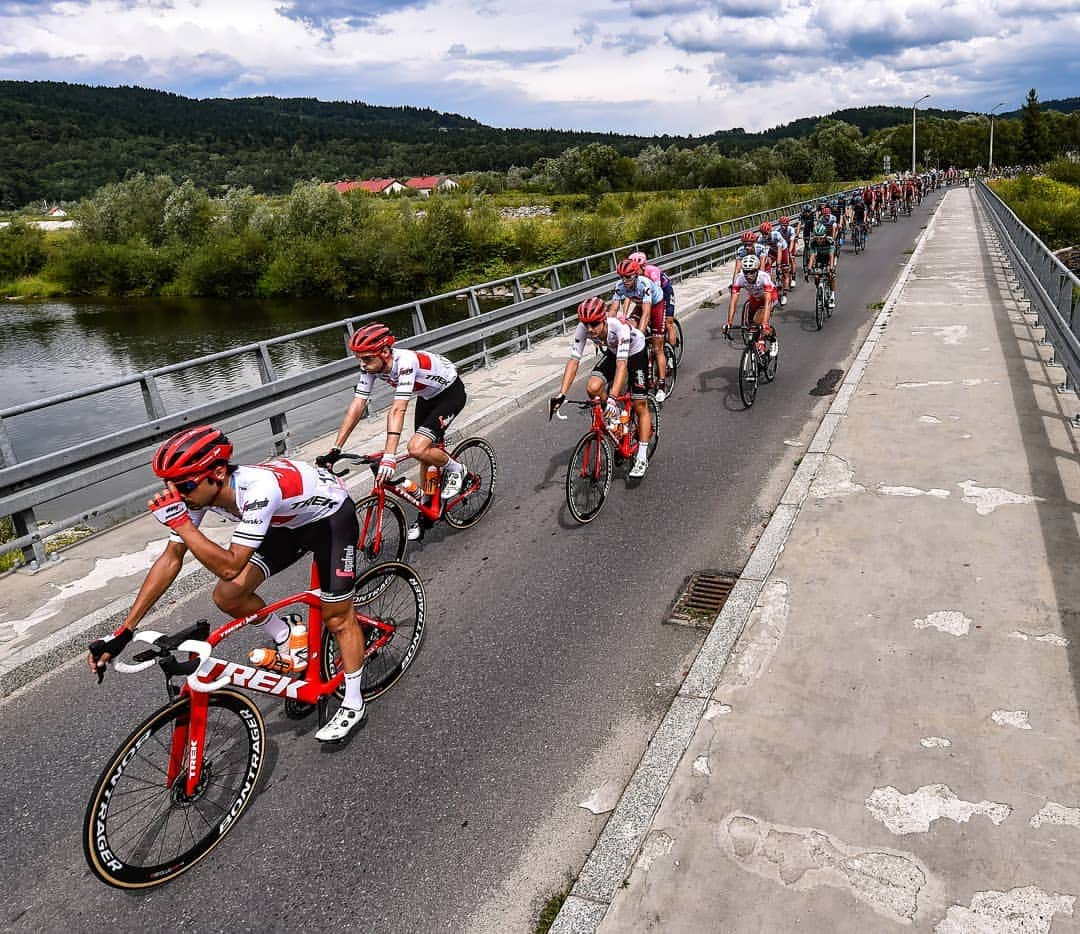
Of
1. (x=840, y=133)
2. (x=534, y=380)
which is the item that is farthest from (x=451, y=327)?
(x=840, y=133)

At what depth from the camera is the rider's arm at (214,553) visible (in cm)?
347

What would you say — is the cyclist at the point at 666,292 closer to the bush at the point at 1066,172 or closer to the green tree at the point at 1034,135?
the bush at the point at 1066,172

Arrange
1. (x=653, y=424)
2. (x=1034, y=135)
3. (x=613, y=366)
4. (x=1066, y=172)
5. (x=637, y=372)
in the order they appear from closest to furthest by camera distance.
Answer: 1. (x=637, y=372)
2. (x=613, y=366)
3. (x=653, y=424)
4. (x=1066, y=172)
5. (x=1034, y=135)

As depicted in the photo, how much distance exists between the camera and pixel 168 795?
3883 mm

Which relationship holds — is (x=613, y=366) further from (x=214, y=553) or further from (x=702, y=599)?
(x=214, y=553)

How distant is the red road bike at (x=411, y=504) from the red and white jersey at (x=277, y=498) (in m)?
1.36

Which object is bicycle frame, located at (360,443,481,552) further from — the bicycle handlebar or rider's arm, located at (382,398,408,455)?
the bicycle handlebar

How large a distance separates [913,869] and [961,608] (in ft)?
7.84

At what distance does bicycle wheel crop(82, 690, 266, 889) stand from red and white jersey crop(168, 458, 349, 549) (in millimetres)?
857

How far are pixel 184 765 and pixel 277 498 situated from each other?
1359 millimetres

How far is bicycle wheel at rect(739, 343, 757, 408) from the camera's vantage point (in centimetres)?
1072

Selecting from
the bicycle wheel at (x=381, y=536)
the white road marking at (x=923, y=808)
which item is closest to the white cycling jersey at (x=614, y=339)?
the bicycle wheel at (x=381, y=536)

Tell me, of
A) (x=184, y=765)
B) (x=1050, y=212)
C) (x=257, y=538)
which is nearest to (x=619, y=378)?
(x=257, y=538)

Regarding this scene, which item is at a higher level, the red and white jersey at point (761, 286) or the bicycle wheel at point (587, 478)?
the red and white jersey at point (761, 286)
